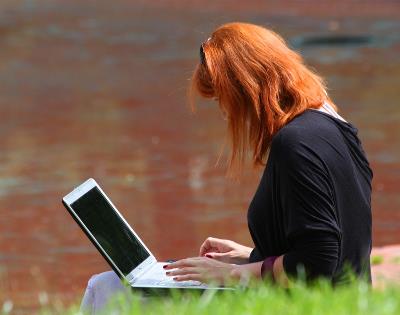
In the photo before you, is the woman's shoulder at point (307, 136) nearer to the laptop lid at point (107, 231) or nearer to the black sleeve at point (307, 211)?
the black sleeve at point (307, 211)

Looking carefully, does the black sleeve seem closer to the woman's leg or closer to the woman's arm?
the woman's arm

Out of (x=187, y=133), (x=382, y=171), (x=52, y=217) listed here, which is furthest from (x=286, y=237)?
(x=187, y=133)

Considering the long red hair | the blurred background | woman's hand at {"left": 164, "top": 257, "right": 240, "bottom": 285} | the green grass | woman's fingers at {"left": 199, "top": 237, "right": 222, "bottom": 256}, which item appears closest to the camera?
the green grass

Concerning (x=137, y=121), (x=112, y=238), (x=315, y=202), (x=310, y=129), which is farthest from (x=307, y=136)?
(x=137, y=121)

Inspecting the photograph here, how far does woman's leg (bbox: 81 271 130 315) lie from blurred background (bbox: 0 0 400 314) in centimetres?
271

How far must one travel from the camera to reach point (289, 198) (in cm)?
375

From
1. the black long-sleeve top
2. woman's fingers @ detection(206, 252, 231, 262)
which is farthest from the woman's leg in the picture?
the black long-sleeve top

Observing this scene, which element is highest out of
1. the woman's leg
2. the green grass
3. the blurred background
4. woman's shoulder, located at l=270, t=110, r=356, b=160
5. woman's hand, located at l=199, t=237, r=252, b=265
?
woman's shoulder, located at l=270, t=110, r=356, b=160

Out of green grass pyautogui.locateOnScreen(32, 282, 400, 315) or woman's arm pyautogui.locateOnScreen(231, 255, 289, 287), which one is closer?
green grass pyautogui.locateOnScreen(32, 282, 400, 315)

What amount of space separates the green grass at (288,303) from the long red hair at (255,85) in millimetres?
812

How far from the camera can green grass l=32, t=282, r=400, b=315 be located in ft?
9.37

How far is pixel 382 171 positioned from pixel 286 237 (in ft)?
23.4

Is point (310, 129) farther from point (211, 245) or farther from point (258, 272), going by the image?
point (211, 245)

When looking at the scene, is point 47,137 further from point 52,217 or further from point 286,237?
point 286,237
